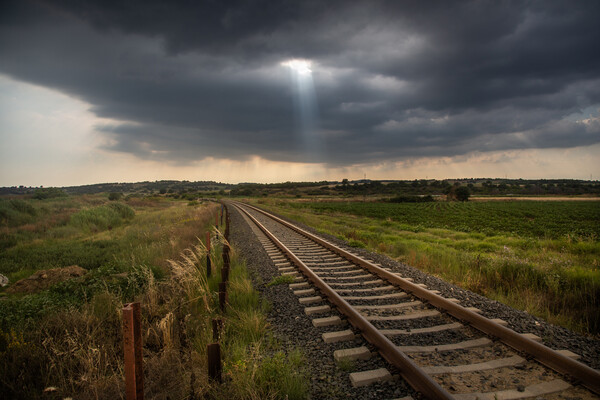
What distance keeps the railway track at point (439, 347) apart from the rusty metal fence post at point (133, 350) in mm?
2102

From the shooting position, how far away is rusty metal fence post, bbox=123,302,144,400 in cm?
229

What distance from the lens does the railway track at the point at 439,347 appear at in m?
3.03

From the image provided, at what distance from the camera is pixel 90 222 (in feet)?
78.8

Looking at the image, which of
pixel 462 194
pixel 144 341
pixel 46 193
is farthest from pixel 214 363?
pixel 462 194

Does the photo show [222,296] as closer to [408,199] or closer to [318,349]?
[318,349]

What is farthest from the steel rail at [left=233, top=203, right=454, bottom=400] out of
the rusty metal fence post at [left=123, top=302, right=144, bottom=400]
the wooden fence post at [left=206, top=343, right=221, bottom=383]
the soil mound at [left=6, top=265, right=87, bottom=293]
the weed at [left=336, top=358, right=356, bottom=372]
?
the soil mound at [left=6, top=265, right=87, bottom=293]

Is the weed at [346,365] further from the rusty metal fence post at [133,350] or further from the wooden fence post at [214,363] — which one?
the rusty metal fence post at [133,350]

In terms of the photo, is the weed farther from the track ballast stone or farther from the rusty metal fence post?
the rusty metal fence post

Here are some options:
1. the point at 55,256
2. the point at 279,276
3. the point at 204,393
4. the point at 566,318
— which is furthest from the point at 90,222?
the point at 566,318

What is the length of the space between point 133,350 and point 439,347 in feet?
11.8

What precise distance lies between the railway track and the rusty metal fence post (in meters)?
2.10

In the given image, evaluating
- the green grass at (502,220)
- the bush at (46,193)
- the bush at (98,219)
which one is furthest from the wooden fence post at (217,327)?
the bush at (46,193)

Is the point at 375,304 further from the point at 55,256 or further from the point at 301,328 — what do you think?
the point at 55,256

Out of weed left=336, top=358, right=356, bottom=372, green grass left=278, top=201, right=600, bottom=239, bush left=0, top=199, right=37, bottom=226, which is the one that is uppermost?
bush left=0, top=199, right=37, bottom=226
